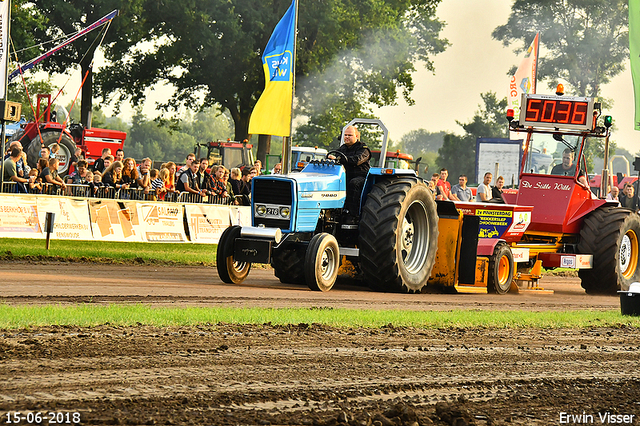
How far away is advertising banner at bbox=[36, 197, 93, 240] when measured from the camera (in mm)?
15672

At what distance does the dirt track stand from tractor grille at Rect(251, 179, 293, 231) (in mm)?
2755

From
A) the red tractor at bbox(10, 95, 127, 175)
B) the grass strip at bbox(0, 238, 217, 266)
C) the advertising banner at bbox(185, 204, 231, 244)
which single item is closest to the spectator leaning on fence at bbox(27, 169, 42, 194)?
the grass strip at bbox(0, 238, 217, 266)

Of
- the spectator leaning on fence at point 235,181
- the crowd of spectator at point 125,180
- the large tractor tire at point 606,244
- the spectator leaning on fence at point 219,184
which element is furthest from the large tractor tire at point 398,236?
the spectator leaning on fence at point 235,181

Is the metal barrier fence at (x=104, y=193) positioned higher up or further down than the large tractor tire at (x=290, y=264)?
higher up

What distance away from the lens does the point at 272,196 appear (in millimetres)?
11906

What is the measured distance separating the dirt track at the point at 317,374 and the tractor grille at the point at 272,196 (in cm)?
276

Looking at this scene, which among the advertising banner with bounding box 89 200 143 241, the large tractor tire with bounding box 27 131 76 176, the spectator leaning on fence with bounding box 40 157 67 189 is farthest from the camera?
the large tractor tire with bounding box 27 131 76 176

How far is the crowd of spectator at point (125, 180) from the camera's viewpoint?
1650 centimetres

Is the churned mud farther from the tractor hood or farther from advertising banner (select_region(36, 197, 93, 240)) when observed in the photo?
advertising banner (select_region(36, 197, 93, 240))

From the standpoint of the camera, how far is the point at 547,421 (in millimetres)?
4977

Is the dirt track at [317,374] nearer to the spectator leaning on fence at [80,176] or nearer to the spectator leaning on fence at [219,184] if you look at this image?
the spectator leaning on fence at [80,176]

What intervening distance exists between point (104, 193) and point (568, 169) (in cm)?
904

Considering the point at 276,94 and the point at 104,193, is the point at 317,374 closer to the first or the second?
the point at 104,193

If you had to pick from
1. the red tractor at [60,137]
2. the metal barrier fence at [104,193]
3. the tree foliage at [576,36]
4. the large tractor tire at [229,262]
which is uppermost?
the tree foliage at [576,36]
